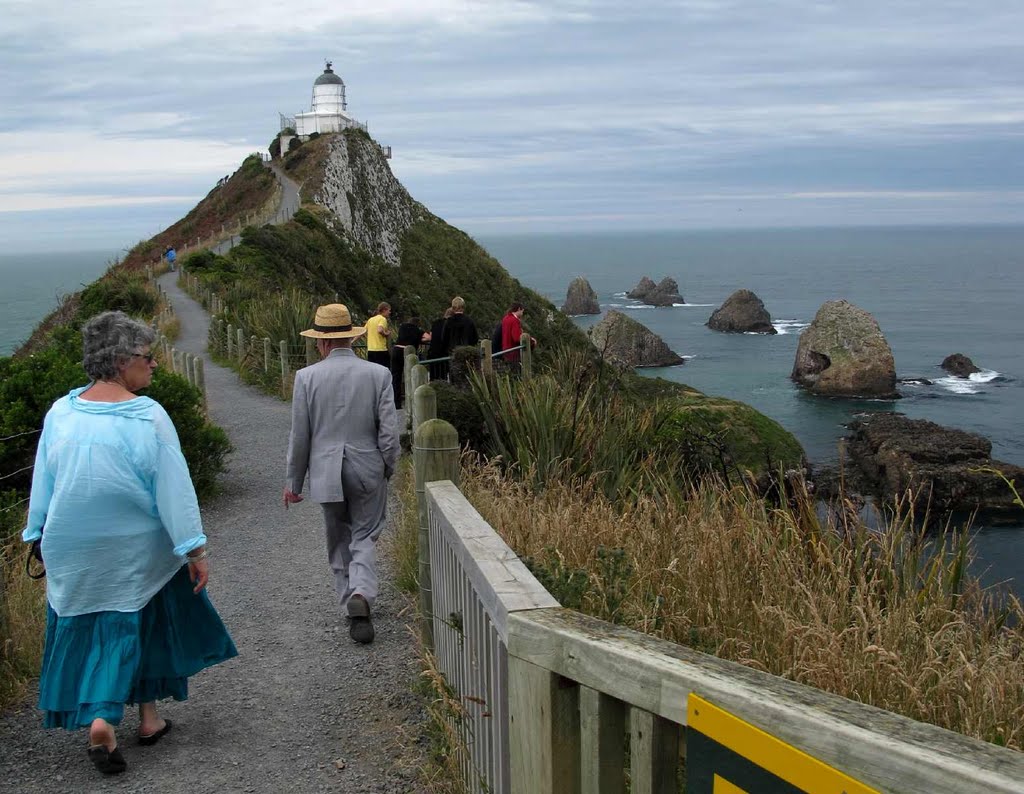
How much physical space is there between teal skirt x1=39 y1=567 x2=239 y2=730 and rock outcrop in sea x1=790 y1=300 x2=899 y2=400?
2072 inches

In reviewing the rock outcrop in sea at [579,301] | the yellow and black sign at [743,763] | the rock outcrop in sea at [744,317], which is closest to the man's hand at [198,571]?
the yellow and black sign at [743,763]

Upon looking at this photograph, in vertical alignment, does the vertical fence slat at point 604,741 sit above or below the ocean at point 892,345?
above

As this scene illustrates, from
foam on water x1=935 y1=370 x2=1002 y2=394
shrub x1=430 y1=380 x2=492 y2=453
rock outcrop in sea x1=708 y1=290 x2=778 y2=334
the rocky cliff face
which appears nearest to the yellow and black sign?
shrub x1=430 y1=380 x2=492 y2=453

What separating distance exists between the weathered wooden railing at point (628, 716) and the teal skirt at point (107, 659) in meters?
1.41

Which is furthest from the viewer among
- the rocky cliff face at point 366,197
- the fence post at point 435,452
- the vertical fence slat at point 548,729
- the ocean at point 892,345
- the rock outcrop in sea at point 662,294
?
the rock outcrop in sea at point 662,294

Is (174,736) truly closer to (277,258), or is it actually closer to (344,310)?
(344,310)

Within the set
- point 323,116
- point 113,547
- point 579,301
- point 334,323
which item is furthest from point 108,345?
point 579,301

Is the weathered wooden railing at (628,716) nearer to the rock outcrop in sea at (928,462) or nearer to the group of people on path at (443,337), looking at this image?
the group of people on path at (443,337)

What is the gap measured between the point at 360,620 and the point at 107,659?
68.5 inches

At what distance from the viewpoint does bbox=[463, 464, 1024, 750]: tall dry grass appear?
339 centimetres

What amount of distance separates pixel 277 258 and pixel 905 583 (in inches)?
1300

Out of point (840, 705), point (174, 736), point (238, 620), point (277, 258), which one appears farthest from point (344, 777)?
point (277, 258)

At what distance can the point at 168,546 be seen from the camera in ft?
13.4

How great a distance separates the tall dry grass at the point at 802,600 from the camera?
3.39 m
